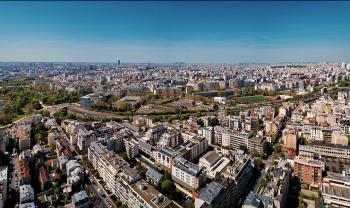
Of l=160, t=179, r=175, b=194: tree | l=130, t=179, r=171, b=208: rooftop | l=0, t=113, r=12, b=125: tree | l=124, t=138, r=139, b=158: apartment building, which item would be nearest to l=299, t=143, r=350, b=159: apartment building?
l=160, t=179, r=175, b=194: tree

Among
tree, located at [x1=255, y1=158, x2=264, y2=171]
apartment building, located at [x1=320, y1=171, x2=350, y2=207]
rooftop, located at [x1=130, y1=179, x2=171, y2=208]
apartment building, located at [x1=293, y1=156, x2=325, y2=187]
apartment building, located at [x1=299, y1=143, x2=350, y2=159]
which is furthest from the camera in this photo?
apartment building, located at [x1=299, y1=143, x2=350, y2=159]

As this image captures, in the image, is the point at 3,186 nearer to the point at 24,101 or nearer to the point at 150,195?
the point at 150,195

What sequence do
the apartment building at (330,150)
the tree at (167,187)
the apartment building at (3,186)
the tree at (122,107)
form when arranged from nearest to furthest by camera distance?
the apartment building at (3,186) → the tree at (167,187) → the apartment building at (330,150) → the tree at (122,107)

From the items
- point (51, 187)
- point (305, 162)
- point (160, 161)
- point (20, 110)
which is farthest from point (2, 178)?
point (20, 110)

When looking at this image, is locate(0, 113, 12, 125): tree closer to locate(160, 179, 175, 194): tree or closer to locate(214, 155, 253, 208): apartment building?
locate(160, 179, 175, 194): tree

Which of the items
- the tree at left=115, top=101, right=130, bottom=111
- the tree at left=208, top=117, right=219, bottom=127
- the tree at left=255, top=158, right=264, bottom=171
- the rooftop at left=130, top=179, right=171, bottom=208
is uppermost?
the tree at left=115, top=101, right=130, bottom=111

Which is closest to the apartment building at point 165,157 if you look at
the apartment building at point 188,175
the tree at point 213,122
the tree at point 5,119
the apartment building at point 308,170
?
the apartment building at point 188,175

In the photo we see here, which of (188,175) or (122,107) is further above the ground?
(122,107)

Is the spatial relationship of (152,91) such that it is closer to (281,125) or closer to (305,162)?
(281,125)

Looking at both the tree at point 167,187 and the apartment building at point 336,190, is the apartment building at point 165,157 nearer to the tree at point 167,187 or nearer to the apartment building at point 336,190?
the tree at point 167,187

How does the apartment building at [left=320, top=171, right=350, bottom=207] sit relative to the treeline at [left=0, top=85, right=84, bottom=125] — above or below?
below

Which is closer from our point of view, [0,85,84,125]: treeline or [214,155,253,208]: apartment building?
[214,155,253,208]: apartment building

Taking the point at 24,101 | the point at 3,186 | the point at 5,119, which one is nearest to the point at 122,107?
the point at 5,119
